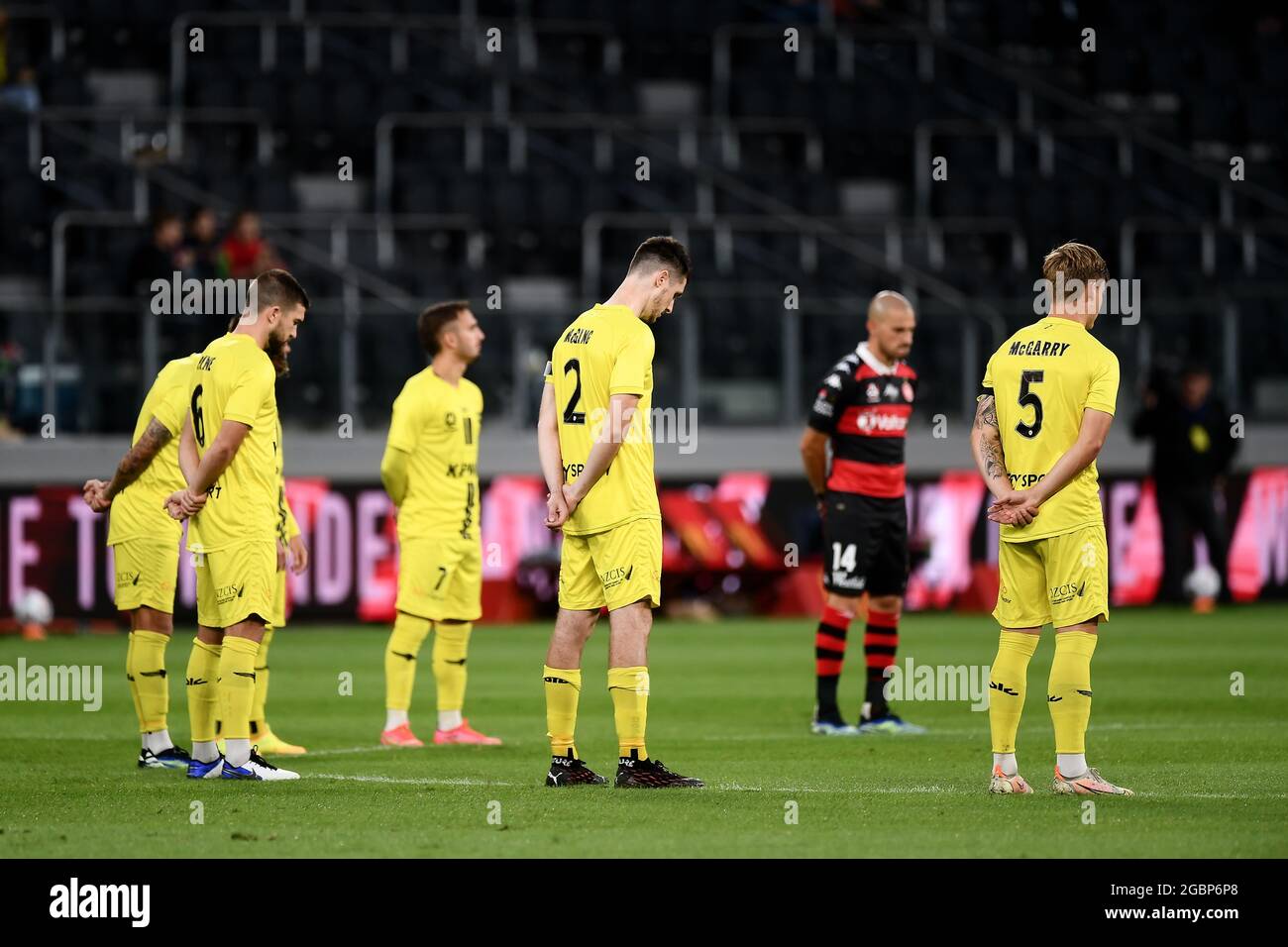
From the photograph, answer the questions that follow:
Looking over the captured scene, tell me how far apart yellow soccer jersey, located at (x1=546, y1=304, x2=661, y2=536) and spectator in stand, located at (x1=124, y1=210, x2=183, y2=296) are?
10.8m

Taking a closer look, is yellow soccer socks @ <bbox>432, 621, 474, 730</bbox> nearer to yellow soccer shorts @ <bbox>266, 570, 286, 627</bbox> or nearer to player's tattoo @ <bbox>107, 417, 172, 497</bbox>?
yellow soccer shorts @ <bbox>266, 570, 286, 627</bbox>

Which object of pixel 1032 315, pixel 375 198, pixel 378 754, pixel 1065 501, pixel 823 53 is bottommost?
pixel 378 754

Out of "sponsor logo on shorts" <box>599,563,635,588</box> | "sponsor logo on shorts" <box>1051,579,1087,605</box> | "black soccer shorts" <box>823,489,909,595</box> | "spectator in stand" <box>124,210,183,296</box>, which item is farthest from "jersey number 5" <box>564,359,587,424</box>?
"spectator in stand" <box>124,210,183,296</box>

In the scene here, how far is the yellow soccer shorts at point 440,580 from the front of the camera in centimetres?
1127

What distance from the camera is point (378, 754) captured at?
10.4 m

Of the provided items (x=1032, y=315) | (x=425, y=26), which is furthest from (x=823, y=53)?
(x=1032, y=315)

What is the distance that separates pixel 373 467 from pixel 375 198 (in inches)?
205

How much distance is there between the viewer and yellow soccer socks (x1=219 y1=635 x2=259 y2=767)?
29.8ft

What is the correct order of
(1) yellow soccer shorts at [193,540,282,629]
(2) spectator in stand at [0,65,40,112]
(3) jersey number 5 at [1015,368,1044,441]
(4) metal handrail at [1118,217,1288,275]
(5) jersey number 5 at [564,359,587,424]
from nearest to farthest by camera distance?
(3) jersey number 5 at [1015,368,1044,441]
(5) jersey number 5 at [564,359,587,424]
(1) yellow soccer shorts at [193,540,282,629]
(4) metal handrail at [1118,217,1288,275]
(2) spectator in stand at [0,65,40,112]

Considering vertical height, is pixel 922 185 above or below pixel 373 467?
above

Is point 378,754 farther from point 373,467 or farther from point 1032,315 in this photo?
point 1032,315

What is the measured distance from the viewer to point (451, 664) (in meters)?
11.2
